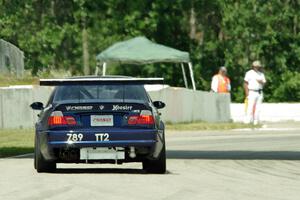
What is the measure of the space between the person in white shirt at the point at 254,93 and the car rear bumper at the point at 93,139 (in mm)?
20559

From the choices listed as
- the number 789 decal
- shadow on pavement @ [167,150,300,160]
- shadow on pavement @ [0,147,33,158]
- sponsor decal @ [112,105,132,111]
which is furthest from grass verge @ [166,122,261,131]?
the number 789 decal

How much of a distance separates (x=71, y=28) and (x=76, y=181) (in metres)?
45.3

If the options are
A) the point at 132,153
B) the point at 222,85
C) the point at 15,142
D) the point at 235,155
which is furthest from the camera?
the point at 222,85

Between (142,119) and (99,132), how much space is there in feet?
2.01

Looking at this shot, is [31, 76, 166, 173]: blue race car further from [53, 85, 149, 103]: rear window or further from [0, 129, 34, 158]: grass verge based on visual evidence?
[0, 129, 34, 158]: grass verge

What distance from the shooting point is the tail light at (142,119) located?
55.5 ft

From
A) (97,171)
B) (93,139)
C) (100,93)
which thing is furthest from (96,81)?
(97,171)

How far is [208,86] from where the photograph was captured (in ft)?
191

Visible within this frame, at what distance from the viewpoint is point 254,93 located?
3788 centimetres

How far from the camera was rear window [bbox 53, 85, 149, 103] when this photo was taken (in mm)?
17344

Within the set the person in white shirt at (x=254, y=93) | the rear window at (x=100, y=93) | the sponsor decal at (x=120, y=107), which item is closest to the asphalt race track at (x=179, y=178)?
the sponsor decal at (x=120, y=107)

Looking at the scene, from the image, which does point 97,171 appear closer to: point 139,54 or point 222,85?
point 222,85

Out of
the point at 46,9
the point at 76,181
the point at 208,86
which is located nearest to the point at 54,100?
the point at 76,181

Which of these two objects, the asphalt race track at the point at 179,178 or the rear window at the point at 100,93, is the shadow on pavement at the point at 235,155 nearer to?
the asphalt race track at the point at 179,178
